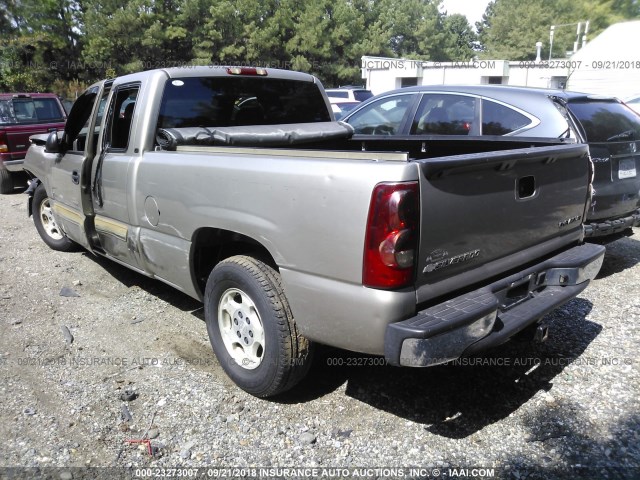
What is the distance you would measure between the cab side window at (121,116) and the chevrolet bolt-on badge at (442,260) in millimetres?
2674

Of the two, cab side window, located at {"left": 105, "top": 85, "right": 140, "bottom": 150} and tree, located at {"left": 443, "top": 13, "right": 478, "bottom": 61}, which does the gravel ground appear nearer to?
cab side window, located at {"left": 105, "top": 85, "right": 140, "bottom": 150}

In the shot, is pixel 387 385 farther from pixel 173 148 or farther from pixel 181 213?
pixel 173 148

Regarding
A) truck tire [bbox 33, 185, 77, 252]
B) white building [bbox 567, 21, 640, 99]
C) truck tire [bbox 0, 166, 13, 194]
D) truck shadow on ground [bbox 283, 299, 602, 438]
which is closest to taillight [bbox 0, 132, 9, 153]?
truck tire [bbox 0, 166, 13, 194]

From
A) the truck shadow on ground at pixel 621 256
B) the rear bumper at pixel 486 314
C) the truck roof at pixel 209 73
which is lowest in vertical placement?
the truck shadow on ground at pixel 621 256

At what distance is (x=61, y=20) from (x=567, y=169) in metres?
41.0

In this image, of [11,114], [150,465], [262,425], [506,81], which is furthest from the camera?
[506,81]

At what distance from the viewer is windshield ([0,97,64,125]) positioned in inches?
412

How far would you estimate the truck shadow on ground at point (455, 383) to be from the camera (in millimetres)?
3000

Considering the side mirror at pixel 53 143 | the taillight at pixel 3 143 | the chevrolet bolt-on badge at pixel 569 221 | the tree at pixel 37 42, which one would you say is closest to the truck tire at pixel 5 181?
the taillight at pixel 3 143

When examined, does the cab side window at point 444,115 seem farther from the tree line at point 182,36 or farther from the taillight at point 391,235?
the tree line at point 182,36

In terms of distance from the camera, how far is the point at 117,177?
13.1 feet

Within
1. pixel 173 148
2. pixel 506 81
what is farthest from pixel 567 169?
pixel 506 81

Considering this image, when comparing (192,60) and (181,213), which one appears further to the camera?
(192,60)

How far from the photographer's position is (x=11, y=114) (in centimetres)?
1050
